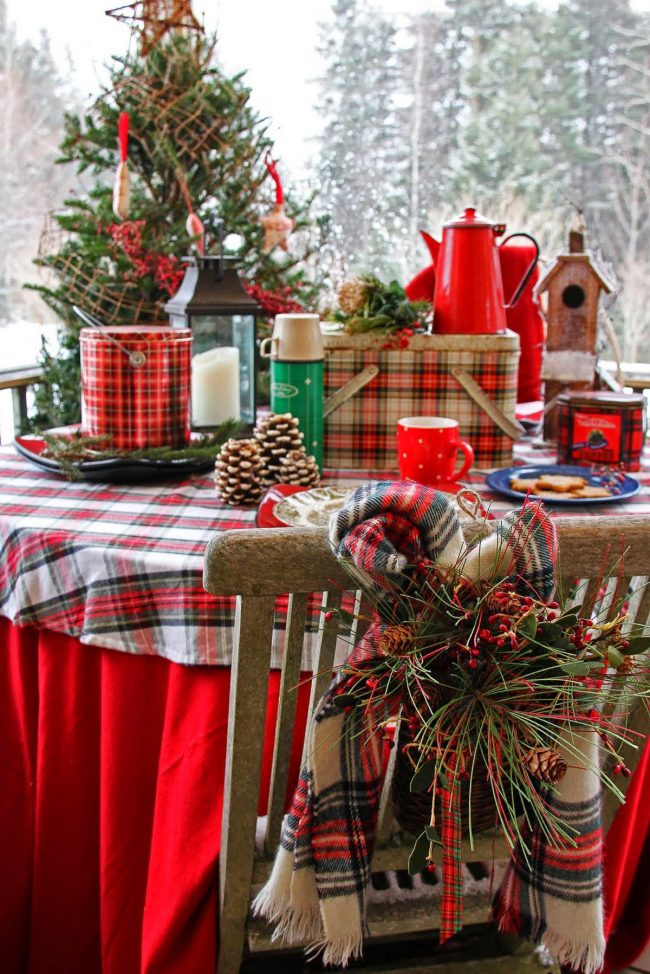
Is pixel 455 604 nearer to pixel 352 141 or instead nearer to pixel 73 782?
pixel 73 782

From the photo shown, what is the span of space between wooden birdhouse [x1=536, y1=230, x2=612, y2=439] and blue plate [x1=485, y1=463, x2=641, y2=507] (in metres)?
0.26

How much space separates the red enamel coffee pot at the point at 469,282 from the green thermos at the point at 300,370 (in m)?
0.25

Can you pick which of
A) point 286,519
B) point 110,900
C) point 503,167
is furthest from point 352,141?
point 110,900

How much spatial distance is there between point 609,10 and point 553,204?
25.1 inches

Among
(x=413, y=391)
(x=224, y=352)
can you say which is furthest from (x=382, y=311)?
(x=224, y=352)

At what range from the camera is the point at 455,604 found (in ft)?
2.01

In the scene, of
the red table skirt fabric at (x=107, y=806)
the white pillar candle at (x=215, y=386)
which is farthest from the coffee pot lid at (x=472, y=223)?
the red table skirt fabric at (x=107, y=806)

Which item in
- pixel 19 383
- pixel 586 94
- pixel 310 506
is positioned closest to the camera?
pixel 310 506

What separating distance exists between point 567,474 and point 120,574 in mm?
676

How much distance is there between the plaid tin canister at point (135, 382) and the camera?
1.32 metres

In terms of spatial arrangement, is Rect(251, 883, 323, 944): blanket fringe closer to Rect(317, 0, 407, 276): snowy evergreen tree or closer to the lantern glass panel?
the lantern glass panel

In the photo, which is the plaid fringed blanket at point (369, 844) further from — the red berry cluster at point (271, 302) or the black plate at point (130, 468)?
the red berry cluster at point (271, 302)

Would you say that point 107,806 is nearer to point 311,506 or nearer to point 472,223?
point 311,506

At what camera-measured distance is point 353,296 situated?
1456 mm
